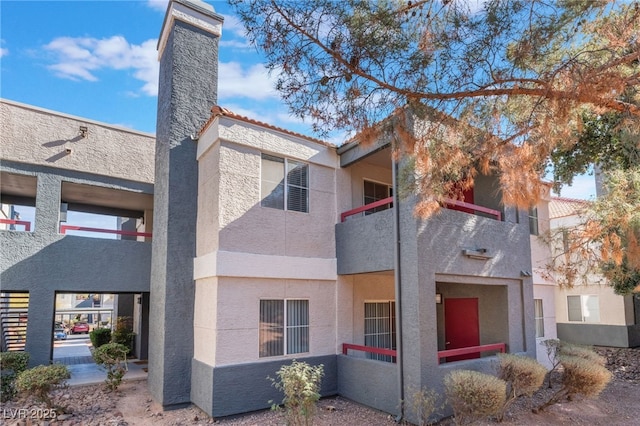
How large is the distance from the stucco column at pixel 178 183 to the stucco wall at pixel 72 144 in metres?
2.33

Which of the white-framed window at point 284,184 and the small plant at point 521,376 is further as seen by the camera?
the white-framed window at point 284,184

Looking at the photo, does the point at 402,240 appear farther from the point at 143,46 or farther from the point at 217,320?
the point at 143,46

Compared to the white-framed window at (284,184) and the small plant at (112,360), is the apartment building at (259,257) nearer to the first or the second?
the white-framed window at (284,184)

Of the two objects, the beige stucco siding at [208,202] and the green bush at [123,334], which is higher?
the beige stucco siding at [208,202]

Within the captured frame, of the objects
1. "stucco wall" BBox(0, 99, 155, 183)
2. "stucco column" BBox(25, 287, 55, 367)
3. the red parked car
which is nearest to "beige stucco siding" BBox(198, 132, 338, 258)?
"stucco wall" BBox(0, 99, 155, 183)

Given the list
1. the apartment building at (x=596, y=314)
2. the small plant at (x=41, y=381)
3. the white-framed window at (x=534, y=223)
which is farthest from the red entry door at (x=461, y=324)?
the small plant at (x=41, y=381)

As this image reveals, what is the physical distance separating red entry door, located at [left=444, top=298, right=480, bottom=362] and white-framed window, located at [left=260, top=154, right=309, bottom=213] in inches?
226

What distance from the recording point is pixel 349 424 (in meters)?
9.42

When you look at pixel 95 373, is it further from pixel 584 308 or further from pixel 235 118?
pixel 584 308

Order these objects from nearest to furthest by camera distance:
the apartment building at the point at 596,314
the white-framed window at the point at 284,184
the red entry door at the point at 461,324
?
the white-framed window at the point at 284,184 < the red entry door at the point at 461,324 < the apartment building at the point at 596,314

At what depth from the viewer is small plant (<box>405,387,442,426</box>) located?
27.7 ft

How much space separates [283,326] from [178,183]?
4782mm

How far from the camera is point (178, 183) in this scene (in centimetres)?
1171

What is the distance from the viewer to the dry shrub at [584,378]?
974 cm
